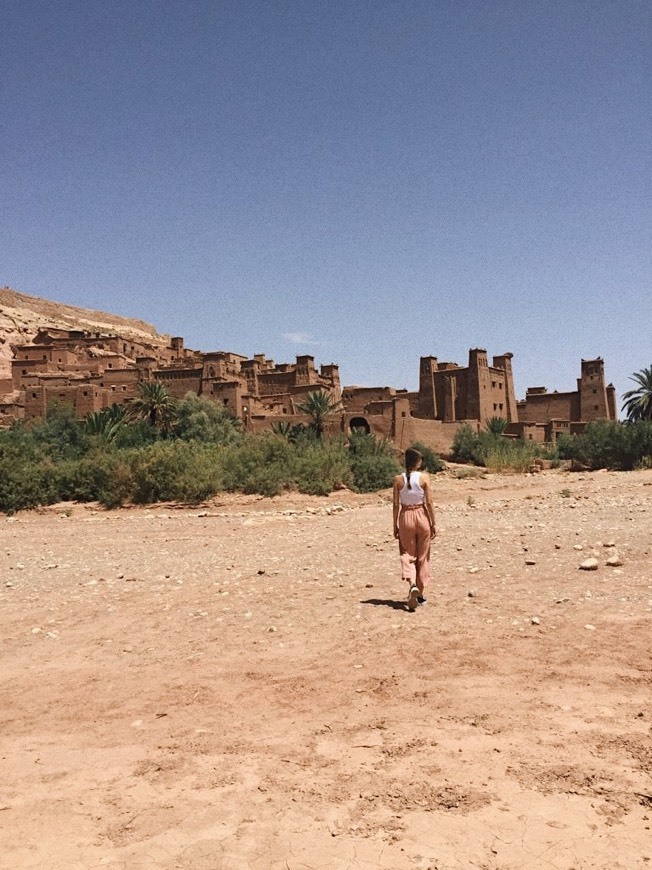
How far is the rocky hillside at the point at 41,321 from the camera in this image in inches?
2783

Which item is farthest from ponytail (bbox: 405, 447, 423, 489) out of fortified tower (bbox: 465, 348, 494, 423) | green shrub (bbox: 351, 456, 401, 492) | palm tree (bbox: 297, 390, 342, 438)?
fortified tower (bbox: 465, 348, 494, 423)

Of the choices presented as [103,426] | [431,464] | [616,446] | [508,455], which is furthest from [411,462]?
[616,446]

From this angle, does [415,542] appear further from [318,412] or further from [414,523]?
[318,412]

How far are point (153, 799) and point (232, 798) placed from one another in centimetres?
39

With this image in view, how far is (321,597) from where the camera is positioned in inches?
293

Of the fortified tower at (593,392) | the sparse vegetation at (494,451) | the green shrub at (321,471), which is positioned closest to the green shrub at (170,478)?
the green shrub at (321,471)

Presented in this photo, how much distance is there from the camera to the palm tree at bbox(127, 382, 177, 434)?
39.3m

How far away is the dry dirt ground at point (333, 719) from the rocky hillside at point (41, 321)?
5929 cm

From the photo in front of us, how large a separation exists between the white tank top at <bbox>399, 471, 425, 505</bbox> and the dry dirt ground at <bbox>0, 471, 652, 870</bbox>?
3.35ft

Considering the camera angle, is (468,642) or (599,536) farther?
(599,536)

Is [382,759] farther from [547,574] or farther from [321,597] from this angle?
[547,574]

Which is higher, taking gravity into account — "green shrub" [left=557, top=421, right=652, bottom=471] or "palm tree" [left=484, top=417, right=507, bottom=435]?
"palm tree" [left=484, top=417, right=507, bottom=435]

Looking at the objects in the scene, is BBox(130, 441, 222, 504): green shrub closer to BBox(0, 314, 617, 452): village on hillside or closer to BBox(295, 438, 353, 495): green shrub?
BBox(295, 438, 353, 495): green shrub

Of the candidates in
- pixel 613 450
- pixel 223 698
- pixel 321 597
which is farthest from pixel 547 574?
pixel 613 450
